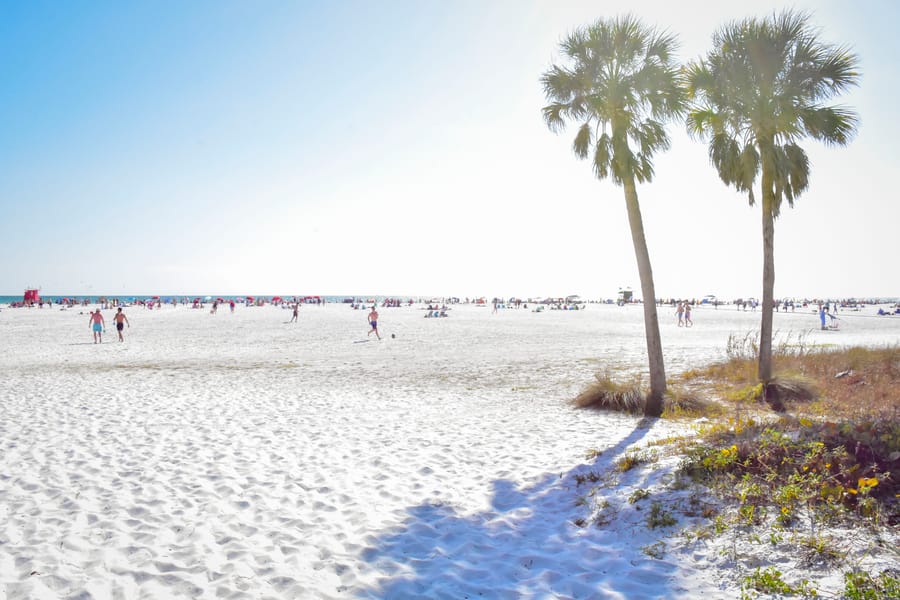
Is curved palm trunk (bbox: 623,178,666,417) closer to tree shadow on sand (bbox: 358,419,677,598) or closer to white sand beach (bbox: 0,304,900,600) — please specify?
white sand beach (bbox: 0,304,900,600)

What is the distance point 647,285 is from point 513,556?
8.19m

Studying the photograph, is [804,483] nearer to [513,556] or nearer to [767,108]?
[513,556]

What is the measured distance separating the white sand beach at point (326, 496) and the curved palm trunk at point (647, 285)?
1.73m

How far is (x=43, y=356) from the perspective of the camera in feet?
70.4

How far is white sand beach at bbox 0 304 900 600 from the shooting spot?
14.0 feet

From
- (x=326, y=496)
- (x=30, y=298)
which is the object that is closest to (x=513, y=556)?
(x=326, y=496)

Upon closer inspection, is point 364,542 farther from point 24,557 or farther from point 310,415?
point 310,415

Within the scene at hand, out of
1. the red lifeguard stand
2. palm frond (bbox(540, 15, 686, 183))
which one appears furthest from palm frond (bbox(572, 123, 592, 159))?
the red lifeguard stand

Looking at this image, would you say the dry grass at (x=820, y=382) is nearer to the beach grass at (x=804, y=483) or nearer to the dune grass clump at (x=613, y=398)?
the beach grass at (x=804, y=483)

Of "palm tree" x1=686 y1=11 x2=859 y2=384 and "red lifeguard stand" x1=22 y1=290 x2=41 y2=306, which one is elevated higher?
"palm tree" x1=686 y1=11 x2=859 y2=384

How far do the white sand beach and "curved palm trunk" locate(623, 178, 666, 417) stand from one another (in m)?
1.73

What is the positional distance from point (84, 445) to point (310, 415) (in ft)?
13.1

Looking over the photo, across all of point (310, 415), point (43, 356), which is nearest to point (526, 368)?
point (310, 415)

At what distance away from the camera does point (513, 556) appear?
185 inches
